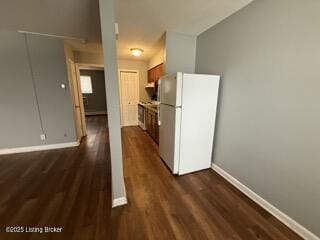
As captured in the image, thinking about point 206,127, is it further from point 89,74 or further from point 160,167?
point 89,74

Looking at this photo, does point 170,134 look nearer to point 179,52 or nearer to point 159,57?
point 179,52

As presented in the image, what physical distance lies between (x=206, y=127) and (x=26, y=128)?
151 inches

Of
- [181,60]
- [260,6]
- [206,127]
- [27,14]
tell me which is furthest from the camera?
[181,60]

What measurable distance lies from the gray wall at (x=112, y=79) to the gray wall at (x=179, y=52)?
1.46m

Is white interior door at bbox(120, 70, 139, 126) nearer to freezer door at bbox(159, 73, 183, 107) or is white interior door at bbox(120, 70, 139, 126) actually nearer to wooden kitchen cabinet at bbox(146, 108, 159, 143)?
wooden kitchen cabinet at bbox(146, 108, 159, 143)

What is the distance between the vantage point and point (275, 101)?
1550 mm

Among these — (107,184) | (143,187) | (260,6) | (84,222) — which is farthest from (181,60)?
(84,222)

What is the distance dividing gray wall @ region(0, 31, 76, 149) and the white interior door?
206cm

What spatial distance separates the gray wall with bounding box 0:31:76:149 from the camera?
9.11 ft

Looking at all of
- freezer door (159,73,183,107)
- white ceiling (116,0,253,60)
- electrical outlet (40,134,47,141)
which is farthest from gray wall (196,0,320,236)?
electrical outlet (40,134,47,141)

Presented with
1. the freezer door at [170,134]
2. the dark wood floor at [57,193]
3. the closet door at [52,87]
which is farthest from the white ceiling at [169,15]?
the dark wood floor at [57,193]

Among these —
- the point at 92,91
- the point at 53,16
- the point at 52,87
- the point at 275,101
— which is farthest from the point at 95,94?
the point at 275,101

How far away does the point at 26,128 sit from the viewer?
10.1 ft

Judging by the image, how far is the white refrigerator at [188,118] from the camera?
2062 mm
